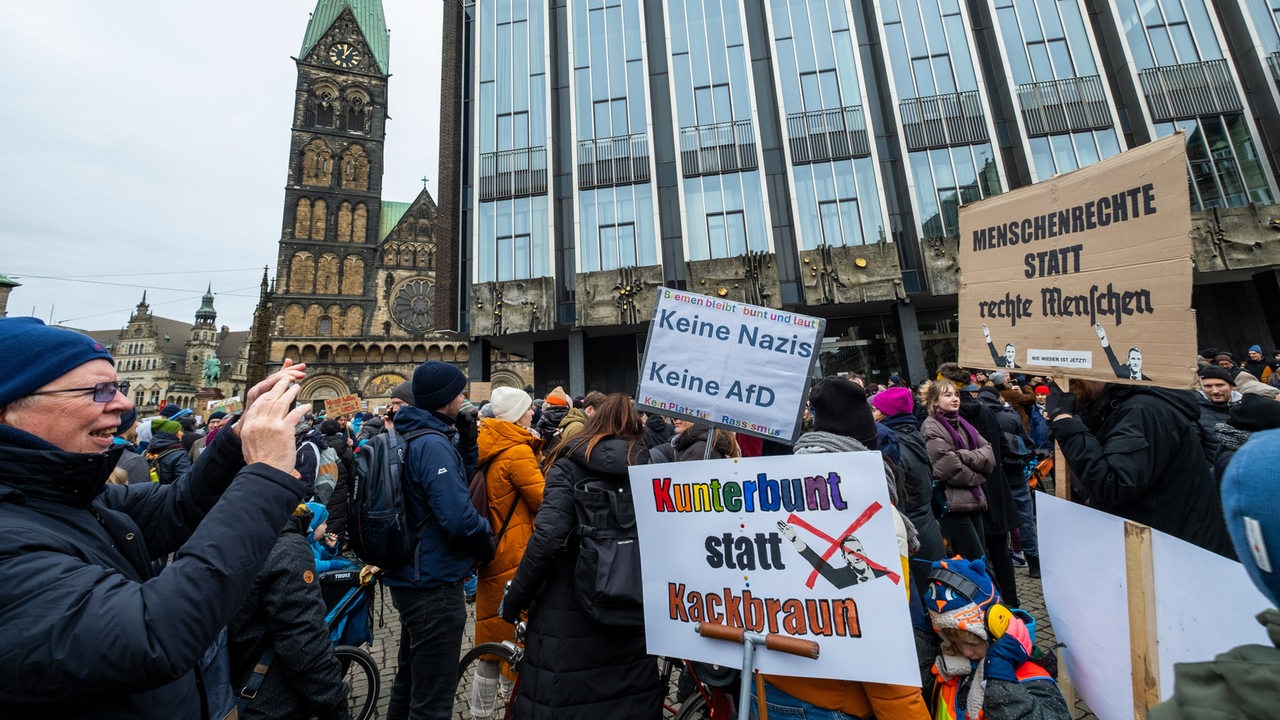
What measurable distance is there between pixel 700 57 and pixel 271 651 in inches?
810

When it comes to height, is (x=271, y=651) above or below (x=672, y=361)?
below

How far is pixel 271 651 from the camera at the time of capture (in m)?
2.24

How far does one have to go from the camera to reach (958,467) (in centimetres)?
390

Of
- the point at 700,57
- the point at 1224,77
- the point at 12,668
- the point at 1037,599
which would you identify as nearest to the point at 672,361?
the point at 12,668

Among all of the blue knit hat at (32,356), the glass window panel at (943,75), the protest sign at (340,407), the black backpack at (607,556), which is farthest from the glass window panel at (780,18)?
the blue knit hat at (32,356)

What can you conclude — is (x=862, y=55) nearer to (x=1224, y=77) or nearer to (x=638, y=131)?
(x=638, y=131)

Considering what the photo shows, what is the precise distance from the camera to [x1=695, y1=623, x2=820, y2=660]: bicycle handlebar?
5.97 feet

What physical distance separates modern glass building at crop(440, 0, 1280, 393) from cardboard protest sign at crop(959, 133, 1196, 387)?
13.4m

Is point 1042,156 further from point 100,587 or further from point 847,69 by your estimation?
point 100,587

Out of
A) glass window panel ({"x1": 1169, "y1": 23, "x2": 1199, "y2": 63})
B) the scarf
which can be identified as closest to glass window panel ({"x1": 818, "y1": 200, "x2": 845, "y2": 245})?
glass window panel ({"x1": 1169, "y1": 23, "x2": 1199, "y2": 63})

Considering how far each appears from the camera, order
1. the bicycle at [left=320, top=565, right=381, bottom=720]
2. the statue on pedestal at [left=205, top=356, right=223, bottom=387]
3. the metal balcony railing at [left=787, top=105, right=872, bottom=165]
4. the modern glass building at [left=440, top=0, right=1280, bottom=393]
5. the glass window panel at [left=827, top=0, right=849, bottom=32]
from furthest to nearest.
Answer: the statue on pedestal at [left=205, top=356, right=223, bottom=387] → the glass window panel at [left=827, top=0, right=849, bottom=32] → the metal balcony railing at [left=787, top=105, right=872, bottom=165] → the modern glass building at [left=440, top=0, right=1280, bottom=393] → the bicycle at [left=320, top=565, right=381, bottom=720]

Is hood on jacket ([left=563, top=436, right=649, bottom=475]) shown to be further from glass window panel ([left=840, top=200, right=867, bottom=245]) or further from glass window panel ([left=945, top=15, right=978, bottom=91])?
glass window panel ([left=945, top=15, right=978, bottom=91])

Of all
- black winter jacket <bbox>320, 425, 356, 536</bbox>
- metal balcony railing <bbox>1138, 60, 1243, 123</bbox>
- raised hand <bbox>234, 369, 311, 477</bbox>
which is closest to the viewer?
raised hand <bbox>234, 369, 311, 477</bbox>

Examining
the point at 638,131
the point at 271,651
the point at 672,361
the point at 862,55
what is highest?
the point at 862,55
